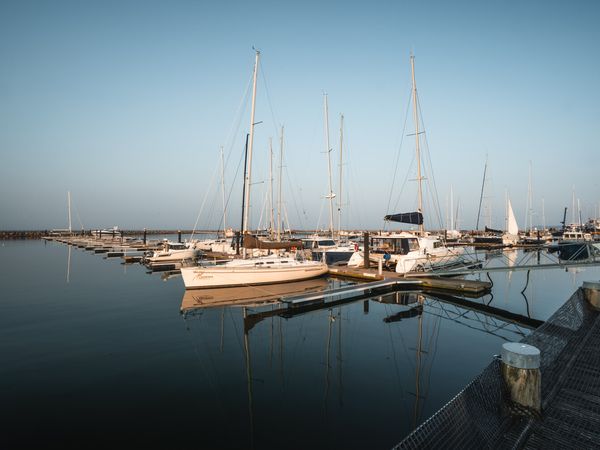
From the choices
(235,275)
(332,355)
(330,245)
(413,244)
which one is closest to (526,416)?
(332,355)

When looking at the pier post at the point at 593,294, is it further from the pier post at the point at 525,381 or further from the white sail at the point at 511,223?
the white sail at the point at 511,223

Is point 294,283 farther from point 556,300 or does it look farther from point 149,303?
point 556,300

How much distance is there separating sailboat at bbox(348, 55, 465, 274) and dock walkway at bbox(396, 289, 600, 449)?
15801 mm

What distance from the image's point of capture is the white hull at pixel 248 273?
68.5 feet

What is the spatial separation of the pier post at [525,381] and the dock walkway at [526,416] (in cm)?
14

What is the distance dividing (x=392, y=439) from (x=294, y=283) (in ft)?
58.3

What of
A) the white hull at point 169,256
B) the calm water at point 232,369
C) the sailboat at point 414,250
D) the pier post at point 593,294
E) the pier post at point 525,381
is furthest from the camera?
the white hull at point 169,256

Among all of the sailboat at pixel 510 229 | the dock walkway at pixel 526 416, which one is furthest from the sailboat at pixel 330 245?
the sailboat at pixel 510 229

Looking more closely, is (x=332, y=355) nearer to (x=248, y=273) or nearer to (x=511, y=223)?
(x=248, y=273)

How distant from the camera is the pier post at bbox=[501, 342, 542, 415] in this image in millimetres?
5621

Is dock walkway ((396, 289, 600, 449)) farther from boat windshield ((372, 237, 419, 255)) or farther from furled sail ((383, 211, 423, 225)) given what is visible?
furled sail ((383, 211, 423, 225))

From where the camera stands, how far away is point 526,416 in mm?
5570

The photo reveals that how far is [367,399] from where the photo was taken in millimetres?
8172

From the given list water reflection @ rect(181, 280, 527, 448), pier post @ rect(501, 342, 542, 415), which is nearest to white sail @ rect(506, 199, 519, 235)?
water reflection @ rect(181, 280, 527, 448)
